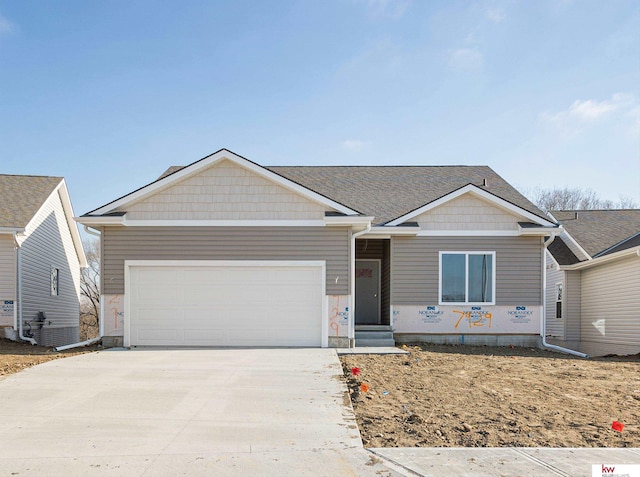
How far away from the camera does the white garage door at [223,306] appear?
531 inches

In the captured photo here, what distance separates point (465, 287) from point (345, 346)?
3.90 meters

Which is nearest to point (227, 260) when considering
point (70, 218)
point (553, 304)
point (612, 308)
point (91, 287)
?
point (612, 308)

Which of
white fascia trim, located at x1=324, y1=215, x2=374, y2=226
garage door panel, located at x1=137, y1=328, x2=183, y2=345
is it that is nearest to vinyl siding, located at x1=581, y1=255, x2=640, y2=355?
white fascia trim, located at x1=324, y1=215, x2=374, y2=226

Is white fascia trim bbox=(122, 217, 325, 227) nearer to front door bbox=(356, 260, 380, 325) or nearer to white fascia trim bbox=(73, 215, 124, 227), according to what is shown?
white fascia trim bbox=(73, 215, 124, 227)

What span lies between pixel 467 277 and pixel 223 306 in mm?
6484

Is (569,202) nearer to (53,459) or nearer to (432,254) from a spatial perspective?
(432,254)

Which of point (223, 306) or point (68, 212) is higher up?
point (68, 212)

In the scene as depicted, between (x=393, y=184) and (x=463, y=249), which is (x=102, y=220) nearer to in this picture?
(x=393, y=184)

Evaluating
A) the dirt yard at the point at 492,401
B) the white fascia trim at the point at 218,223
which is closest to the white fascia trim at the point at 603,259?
the dirt yard at the point at 492,401

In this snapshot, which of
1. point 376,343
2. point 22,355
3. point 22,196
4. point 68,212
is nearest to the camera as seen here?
point 22,355

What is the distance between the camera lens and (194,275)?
13609mm

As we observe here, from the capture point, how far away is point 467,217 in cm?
1513

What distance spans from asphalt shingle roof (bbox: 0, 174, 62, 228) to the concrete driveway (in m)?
7.11

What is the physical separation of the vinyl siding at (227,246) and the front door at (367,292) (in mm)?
3710
